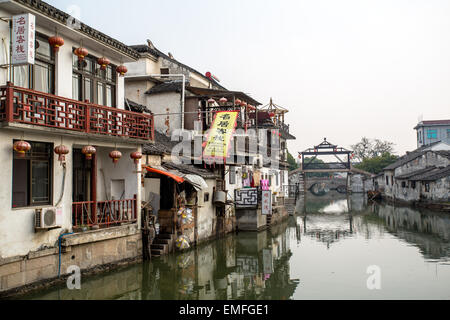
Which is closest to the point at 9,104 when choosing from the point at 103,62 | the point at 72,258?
the point at 103,62

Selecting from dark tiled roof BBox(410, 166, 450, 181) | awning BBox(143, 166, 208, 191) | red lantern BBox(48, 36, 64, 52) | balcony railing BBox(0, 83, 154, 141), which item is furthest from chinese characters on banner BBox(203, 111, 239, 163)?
dark tiled roof BBox(410, 166, 450, 181)

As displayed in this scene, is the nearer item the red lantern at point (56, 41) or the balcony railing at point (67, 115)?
the balcony railing at point (67, 115)

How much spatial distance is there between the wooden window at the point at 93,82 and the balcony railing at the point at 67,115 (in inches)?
26.8

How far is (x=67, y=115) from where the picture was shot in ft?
35.6

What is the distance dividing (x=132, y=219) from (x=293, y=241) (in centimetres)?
1015

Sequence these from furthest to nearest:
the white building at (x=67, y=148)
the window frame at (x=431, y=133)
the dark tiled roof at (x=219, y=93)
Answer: the window frame at (x=431, y=133)
the dark tiled roof at (x=219, y=93)
the white building at (x=67, y=148)

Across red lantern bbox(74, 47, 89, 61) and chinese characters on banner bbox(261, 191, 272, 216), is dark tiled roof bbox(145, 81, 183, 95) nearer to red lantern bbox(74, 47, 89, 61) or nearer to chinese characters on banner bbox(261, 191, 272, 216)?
chinese characters on banner bbox(261, 191, 272, 216)

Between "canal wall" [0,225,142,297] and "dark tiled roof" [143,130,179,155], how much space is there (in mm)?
3565

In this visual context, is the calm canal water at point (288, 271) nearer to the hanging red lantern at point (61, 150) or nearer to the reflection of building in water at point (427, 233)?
the reflection of building in water at point (427, 233)

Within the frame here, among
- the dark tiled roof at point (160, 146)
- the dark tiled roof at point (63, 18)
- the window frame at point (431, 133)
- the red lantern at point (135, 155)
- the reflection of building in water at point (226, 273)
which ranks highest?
the window frame at point (431, 133)

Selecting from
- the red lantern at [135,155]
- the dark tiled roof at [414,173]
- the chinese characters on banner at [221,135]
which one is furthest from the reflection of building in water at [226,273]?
the dark tiled roof at [414,173]

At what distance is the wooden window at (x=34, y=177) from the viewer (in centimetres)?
1024
